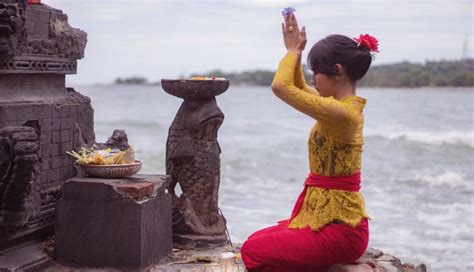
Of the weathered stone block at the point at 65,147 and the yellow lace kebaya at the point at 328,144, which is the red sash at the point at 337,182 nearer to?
the yellow lace kebaya at the point at 328,144

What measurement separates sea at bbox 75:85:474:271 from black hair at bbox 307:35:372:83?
212cm

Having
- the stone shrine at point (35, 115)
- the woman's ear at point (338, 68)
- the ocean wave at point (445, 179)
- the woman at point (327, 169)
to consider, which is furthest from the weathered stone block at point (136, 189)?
the ocean wave at point (445, 179)

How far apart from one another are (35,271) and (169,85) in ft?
5.74

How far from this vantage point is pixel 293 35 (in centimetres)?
434

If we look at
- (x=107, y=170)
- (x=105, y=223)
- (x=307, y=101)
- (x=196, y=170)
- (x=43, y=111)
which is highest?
(x=307, y=101)

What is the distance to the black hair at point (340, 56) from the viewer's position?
4285 millimetres

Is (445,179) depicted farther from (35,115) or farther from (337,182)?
(337,182)

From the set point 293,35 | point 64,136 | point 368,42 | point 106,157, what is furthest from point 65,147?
point 368,42

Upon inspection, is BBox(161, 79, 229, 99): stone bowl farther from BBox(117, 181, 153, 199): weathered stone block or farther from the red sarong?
the red sarong

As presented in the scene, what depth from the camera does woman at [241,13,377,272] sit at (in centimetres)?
424

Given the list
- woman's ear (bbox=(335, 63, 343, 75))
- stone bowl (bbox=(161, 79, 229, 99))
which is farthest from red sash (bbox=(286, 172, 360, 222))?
stone bowl (bbox=(161, 79, 229, 99))

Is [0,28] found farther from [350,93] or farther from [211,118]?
[350,93]

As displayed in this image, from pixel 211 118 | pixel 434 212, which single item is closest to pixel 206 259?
pixel 211 118

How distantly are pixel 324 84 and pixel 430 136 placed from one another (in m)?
22.1
